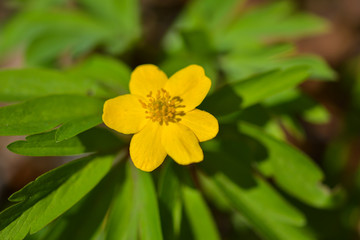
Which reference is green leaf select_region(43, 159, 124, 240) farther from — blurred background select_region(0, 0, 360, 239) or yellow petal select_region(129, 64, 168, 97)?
blurred background select_region(0, 0, 360, 239)

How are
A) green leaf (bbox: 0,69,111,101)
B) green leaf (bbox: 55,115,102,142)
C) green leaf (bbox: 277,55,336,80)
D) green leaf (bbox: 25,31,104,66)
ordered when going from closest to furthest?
green leaf (bbox: 55,115,102,142) < green leaf (bbox: 0,69,111,101) < green leaf (bbox: 277,55,336,80) < green leaf (bbox: 25,31,104,66)

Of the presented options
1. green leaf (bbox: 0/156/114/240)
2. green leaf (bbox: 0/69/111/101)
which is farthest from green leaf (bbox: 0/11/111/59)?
green leaf (bbox: 0/156/114/240)

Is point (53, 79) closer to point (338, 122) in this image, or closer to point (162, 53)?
point (162, 53)

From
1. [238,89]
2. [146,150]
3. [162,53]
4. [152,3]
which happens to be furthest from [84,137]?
[152,3]

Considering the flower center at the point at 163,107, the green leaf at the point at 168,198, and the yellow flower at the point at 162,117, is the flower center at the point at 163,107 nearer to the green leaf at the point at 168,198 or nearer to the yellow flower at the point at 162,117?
the yellow flower at the point at 162,117

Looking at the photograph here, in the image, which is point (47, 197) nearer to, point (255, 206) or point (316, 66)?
point (255, 206)

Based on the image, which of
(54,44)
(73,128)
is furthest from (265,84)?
(54,44)

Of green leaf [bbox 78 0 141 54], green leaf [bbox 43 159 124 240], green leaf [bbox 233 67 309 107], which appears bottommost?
green leaf [bbox 43 159 124 240]

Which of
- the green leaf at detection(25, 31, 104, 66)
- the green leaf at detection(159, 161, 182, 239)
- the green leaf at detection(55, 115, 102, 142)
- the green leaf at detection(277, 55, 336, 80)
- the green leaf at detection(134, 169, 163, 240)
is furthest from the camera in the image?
the green leaf at detection(25, 31, 104, 66)

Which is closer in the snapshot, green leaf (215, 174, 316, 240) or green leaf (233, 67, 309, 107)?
green leaf (233, 67, 309, 107)
